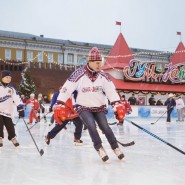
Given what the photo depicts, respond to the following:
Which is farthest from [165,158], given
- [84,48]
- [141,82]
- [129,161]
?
[84,48]

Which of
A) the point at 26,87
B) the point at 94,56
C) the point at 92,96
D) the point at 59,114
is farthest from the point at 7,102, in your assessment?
the point at 26,87

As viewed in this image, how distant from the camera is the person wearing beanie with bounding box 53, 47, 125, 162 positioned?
4914 millimetres

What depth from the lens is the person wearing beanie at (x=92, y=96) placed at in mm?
4914

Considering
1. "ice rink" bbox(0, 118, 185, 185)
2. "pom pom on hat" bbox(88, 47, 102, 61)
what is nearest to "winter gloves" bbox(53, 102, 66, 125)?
"ice rink" bbox(0, 118, 185, 185)

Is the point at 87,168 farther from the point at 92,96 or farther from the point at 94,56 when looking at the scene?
the point at 94,56

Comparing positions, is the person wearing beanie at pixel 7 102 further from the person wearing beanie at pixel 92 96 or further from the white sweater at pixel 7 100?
the person wearing beanie at pixel 92 96

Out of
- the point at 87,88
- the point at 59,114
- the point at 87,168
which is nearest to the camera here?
the point at 87,168

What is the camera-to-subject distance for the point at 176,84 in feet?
107

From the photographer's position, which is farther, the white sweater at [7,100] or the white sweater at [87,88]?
the white sweater at [7,100]

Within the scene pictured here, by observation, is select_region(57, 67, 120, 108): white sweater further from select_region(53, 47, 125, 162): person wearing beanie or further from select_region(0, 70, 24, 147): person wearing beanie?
select_region(0, 70, 24, 147): person wearing beanie

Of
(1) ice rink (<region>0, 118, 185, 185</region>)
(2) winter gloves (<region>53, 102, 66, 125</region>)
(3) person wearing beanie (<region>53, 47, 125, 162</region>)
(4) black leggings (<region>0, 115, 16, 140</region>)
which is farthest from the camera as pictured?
(4) black leggings (<region>0, 115, 16, 140</region>)

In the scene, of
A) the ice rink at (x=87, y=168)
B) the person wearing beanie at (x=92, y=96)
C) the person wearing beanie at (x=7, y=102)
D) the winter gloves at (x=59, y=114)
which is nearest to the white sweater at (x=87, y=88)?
the person wearing beanie at (x=92, y=96)

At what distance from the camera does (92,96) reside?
16.4ft

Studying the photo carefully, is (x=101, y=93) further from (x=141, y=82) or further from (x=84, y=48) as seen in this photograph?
(x=84, y=48)
